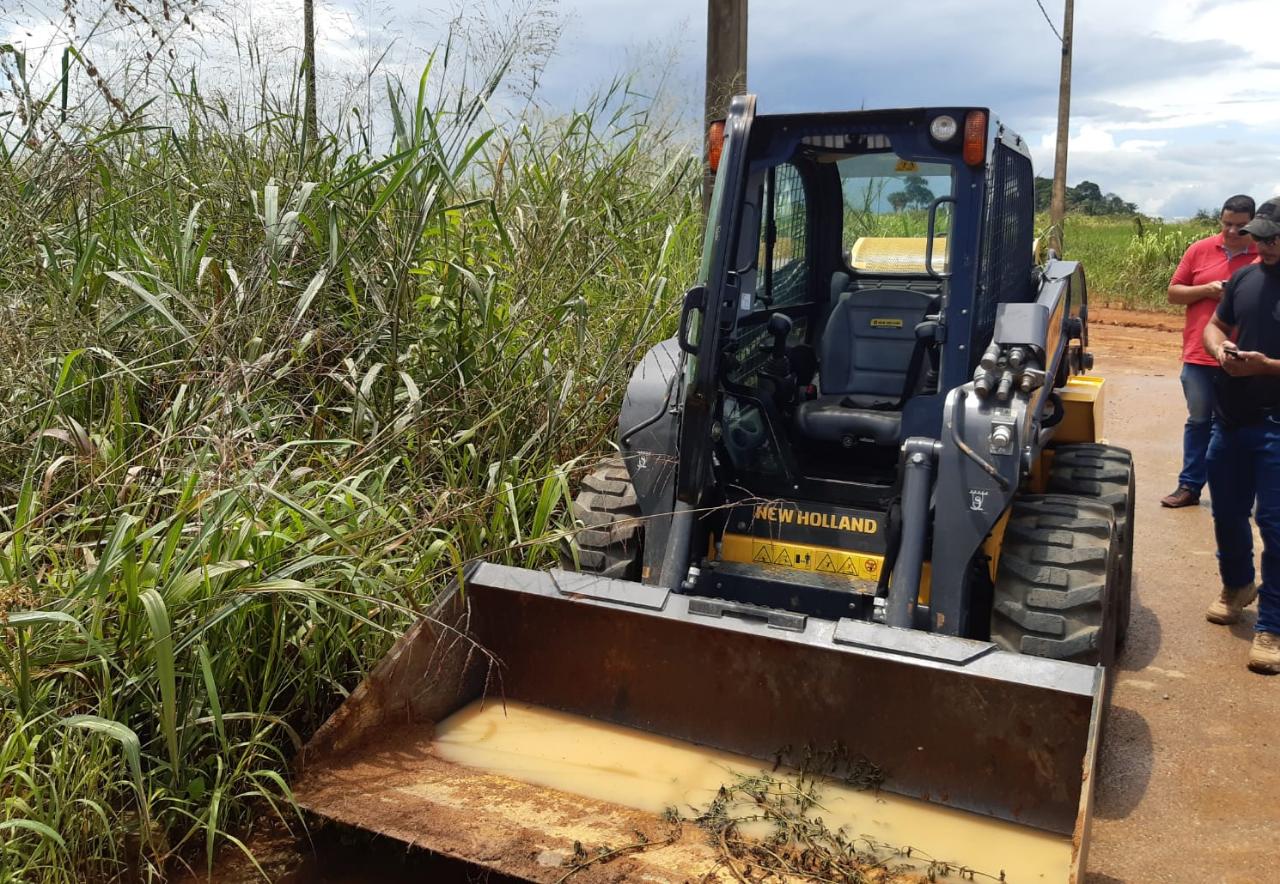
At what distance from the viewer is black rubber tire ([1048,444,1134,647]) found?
4316 millimetres

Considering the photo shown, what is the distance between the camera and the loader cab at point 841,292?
3531 millimetres

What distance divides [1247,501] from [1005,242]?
5.49 ft

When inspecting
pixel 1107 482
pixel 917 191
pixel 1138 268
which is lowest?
pixel 1107 482

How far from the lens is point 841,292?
4625 mm

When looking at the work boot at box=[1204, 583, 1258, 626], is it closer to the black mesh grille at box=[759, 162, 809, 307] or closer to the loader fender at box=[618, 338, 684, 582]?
the black mesh grille at box=[759, 162, 809, 307]

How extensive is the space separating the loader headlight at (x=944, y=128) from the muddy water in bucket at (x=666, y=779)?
204 centimetres

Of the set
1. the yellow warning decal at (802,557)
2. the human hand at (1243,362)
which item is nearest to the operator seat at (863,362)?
the yellow warning decal at (802,557)

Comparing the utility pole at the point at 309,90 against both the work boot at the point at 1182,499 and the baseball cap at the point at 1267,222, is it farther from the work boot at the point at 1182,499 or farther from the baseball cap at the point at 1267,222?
the work boot at the point at 1182,499

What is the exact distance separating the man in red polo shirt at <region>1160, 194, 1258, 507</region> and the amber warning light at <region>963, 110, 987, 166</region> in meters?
3.15

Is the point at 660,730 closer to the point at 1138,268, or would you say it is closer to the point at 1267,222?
the point at 1267,222

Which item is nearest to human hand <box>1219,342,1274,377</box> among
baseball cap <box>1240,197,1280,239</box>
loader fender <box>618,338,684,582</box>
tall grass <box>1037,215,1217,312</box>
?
baseball cap <box>1240,197,1280,239</box>

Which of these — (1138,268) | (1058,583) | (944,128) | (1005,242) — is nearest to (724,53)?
(1005,242)

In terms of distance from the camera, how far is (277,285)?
3801 millimetres

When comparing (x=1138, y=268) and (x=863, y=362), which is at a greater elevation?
(x=1138, y=268)
